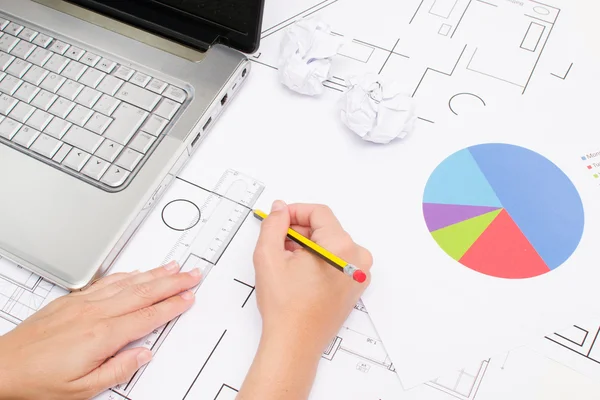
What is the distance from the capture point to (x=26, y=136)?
0.63 meters

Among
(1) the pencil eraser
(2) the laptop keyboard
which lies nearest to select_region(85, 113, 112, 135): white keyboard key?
(2) the laptop keyboard

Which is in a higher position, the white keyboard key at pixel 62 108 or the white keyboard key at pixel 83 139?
the white keyboard key at pixel 62 108

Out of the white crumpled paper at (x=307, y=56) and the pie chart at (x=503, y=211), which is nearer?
the pie chart at (x=503, y=211)

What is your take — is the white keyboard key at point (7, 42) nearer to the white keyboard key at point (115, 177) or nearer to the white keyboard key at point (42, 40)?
the white keyboard key at point (42, 40)

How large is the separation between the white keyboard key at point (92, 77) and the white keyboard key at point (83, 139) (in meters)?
0.06

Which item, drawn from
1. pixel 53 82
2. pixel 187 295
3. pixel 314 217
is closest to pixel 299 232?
pixel 314 217

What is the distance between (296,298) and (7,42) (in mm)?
481

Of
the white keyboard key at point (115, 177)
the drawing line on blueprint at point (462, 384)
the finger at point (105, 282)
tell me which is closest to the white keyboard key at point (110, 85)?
the white keyboard key at point (115, 177)

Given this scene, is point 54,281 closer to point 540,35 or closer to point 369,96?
point 369,96

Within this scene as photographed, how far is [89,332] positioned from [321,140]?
1.10 feet

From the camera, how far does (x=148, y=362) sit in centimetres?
54

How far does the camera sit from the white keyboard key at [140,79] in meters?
0.66

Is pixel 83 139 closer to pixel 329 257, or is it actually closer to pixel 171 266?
pixel 171 266

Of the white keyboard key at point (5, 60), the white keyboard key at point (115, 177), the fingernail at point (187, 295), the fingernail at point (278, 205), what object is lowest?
the fingernail at point (187, 295)
